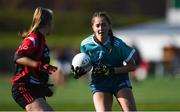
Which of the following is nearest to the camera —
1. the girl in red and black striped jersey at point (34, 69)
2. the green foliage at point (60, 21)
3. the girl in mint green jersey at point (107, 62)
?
the girl in red and black striped jersey at point (34, 69)

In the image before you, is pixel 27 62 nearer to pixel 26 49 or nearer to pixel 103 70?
pixel 26 49

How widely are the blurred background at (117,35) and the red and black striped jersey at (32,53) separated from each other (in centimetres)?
1262

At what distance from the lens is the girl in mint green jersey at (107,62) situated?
11.2m

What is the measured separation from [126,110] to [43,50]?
4.94 feet

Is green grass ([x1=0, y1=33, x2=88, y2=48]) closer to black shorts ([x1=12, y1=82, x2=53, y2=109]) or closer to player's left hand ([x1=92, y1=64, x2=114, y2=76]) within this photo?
player's left hand ([x1=92, y1=64, x2=114, y2=76])

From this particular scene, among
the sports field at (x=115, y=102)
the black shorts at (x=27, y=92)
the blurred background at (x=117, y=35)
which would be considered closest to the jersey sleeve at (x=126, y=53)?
the black shorts at (x=27, y=92)

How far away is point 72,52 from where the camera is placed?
46.9 meters

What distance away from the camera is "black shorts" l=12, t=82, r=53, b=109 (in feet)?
33.9

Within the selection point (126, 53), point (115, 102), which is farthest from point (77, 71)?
point (115, 102)

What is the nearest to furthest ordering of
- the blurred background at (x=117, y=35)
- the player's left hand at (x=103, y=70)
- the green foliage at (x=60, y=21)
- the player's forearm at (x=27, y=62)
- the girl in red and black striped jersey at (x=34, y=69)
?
the player's forearm at (x=27, y=62), the girl in red and black striped jersey at (x=34, y=69), the player's left hand at (x=103, y=70), the blurred background at (x=117, y=35), the green foliage at (x=60, y=21)

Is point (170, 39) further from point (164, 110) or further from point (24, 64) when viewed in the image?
point (24, 64)

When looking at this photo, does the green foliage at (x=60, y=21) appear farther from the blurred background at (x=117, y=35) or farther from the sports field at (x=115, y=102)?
the sports field at (x=115, y=102)

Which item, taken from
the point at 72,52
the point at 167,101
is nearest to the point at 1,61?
the point at 72,52

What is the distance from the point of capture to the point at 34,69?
10.4 m
